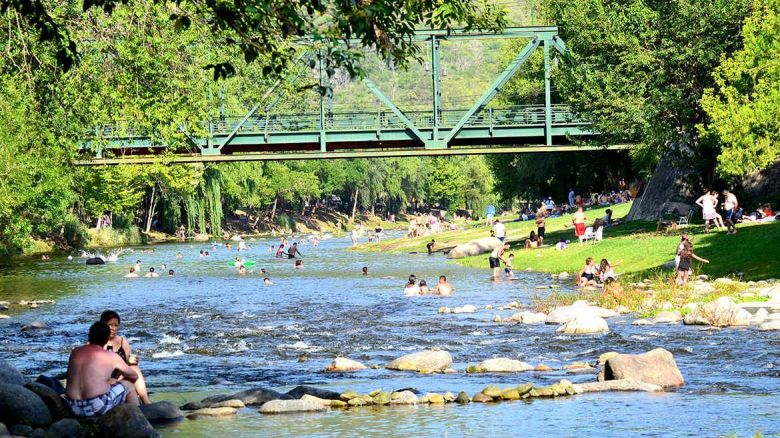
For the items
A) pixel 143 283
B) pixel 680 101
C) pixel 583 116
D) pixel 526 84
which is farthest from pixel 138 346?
pixel 526 84

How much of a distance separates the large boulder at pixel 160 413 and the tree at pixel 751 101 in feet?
101

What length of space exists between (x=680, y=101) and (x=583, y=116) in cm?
802

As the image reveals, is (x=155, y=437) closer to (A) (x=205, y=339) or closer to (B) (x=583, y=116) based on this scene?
(A) (x=205, y=339)

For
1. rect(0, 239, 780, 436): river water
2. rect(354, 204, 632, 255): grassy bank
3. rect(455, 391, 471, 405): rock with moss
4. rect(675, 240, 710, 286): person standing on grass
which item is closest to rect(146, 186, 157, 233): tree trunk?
rect(354, 204, 632, 255): grassy bank

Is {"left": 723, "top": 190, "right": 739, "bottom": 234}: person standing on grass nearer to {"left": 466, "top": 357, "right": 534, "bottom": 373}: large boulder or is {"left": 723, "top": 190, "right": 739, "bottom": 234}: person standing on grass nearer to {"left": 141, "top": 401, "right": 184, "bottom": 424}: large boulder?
{"left": 466, "top": 357, "right": 534, "bottom": 373}: large boulder

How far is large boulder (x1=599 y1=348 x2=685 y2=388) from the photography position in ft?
57.6

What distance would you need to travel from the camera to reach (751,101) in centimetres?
4547

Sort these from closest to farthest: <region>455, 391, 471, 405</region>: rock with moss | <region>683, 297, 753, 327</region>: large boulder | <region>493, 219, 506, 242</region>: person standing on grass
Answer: <region>455, 391, 471, 405</region>: rock with moss, <region>683, 297, 753, 327</region>: large boulder, <region>493, 219, 506, 242</region>: person standing on grass

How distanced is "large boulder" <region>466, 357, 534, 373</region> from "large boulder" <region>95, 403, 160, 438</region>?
7638 millimetres

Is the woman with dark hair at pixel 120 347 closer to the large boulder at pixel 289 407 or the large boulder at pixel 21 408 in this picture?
the large boulder at pixel 21 408

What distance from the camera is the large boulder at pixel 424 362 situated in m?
20.3

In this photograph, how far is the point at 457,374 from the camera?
780 inches

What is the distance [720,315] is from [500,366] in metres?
7.03

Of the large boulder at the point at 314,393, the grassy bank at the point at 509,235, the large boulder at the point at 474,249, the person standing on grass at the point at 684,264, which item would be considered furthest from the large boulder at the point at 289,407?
the large boulder at the point at 474,249
